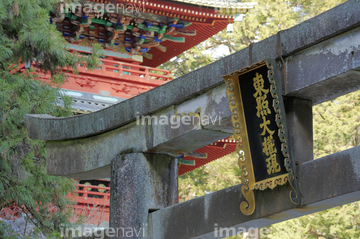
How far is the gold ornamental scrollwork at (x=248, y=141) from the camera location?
12.1 feet

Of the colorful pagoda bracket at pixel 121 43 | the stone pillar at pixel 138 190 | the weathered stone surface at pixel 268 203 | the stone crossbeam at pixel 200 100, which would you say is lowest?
the weathered stone surface at pixel 268 203

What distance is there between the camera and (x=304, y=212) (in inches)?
150

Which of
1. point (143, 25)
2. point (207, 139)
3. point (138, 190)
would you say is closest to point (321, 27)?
point (207, 139)

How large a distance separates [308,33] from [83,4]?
371 inches

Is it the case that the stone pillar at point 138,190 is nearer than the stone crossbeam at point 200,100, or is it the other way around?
the stone crossbeam at point 200,100

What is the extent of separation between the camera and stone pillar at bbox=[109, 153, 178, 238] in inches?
184

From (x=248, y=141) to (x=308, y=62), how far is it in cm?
64

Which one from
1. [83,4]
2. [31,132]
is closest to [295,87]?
[31,132]

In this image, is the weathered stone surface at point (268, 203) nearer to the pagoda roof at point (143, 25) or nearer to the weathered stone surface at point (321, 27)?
the weathered stone surface at point (321, 27)

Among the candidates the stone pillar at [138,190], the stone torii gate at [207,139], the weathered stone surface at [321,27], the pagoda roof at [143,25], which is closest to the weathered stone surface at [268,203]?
the stone torii gate at [207,139]

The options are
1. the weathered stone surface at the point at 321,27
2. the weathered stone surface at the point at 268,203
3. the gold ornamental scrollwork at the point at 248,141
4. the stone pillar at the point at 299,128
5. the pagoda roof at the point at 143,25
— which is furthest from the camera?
the pagoda roof at the point at 143,25

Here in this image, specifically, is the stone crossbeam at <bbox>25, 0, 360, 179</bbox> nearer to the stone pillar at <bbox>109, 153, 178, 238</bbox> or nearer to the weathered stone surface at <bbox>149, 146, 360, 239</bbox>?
the stone pillar at <bbox>109, 153, 178, 238</bbox>

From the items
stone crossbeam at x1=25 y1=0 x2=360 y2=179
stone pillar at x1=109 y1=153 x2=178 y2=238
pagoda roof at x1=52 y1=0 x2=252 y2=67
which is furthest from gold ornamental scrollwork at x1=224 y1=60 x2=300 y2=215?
pagoda roof at x1=52 y1=0 x2=252 y2=67

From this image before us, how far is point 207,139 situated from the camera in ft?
15.1
